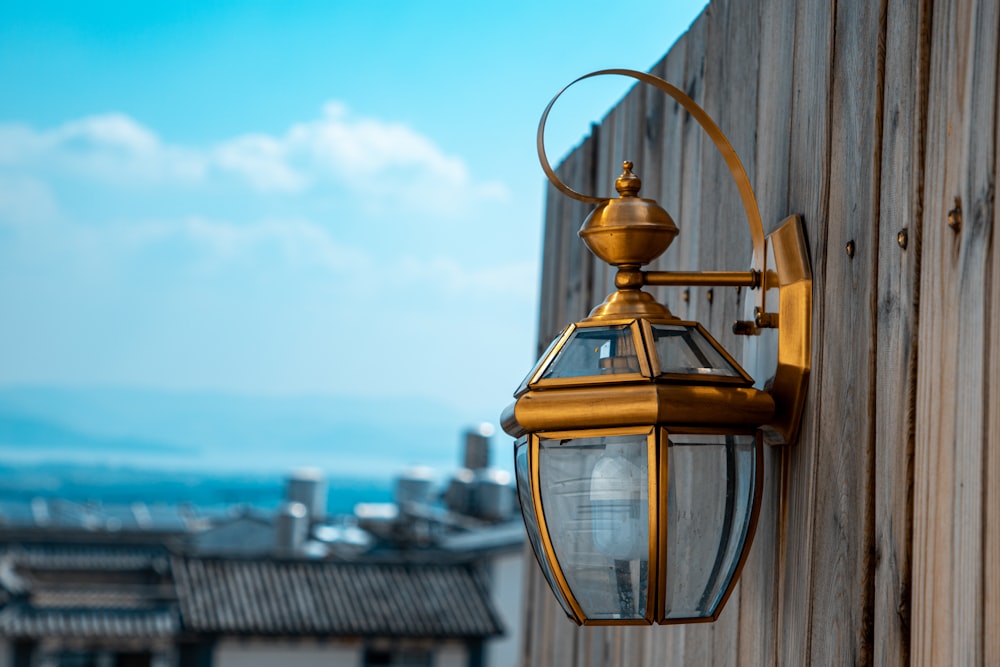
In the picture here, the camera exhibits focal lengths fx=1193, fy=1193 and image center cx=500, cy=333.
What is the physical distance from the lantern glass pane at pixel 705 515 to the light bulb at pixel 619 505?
0.03 m

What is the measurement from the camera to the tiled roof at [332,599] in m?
12.4

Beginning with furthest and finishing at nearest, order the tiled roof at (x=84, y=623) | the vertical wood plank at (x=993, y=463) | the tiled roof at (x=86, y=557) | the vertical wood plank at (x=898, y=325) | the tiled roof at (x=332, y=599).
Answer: the tiled roof at (x=86, y=557) < the tiled roof at (x=84, y=623) < the tiled roof at (x=332, y=599) < the vertical wood plank at (x=898, y=325) < the vertical wood plank at (x=993, y=463)

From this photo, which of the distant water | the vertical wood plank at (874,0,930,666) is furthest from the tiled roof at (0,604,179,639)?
the distant water

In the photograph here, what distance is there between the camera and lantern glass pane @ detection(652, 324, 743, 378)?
1085 mm

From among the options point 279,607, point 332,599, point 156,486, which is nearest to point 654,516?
point 279,607

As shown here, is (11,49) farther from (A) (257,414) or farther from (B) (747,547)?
(B) (747,547)

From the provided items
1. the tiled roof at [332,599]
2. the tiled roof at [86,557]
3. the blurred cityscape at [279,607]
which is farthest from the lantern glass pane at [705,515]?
the tiled roof at [86,557]

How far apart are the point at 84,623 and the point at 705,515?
1390cm

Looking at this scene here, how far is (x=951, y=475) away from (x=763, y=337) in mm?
414

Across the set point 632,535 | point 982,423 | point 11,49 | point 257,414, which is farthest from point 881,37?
point 257,414

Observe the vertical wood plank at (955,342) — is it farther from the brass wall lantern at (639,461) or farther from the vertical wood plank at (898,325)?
the brass wall lantern at (639,461)

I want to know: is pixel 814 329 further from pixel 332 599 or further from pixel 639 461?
pixel 332 599

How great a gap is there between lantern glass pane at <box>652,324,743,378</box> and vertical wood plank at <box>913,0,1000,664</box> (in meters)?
0.20

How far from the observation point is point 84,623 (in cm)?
1369
